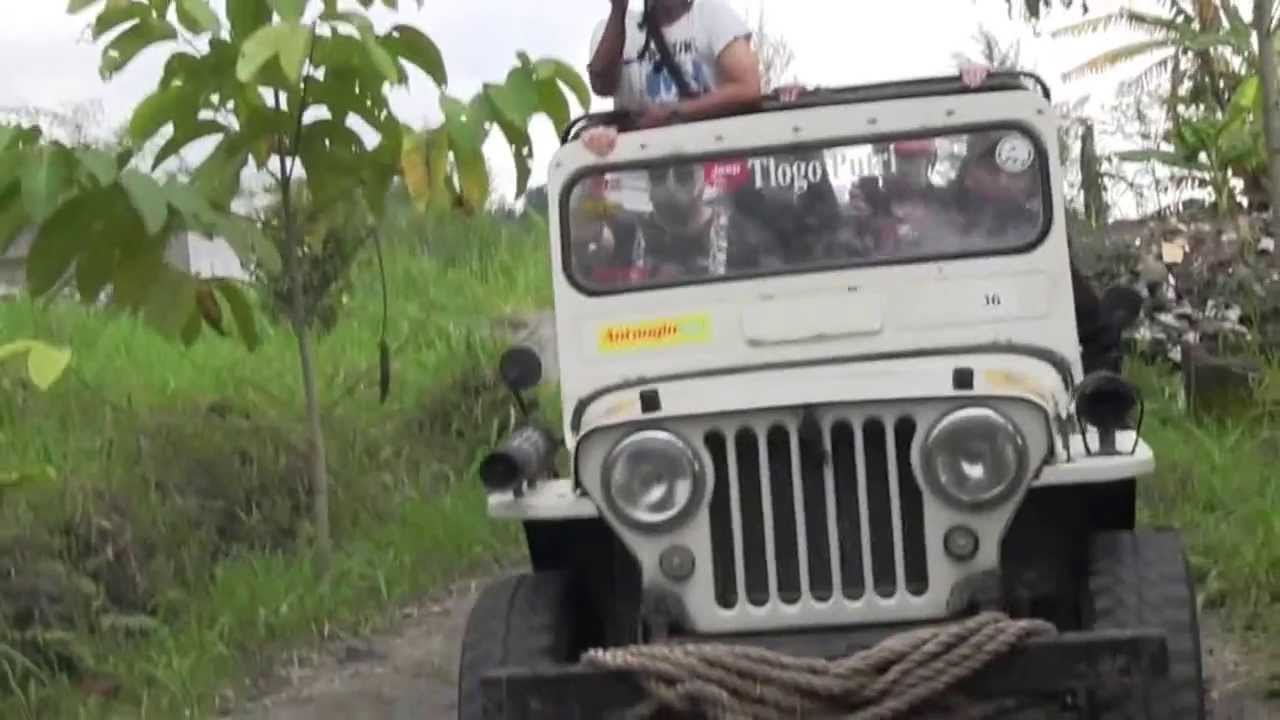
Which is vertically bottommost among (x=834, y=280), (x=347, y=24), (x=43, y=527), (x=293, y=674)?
(x=293, y=674)

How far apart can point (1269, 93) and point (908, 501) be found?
2.62m

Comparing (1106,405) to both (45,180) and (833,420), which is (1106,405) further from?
(45,180)

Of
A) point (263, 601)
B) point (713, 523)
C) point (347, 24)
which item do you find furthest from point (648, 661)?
point (263, 601)

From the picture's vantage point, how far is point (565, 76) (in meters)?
6.06

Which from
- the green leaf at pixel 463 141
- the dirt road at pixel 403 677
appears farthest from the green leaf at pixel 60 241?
the dirt road at pixel 403 677

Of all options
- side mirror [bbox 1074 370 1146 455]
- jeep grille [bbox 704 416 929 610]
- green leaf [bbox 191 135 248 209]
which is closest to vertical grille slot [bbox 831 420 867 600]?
jeep grille [bbox 704 416 929 610]

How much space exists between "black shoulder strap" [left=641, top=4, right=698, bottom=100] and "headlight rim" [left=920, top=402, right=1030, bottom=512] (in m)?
1.55

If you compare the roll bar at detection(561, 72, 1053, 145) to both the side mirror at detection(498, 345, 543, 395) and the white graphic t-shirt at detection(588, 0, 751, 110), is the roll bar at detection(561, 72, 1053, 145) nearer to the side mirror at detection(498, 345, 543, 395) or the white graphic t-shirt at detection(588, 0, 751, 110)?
the white graphic t-shirt at detection(588, 0, 751, 110)

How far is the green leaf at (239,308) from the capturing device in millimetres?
6070

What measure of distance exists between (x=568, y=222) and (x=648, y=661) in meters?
1.52

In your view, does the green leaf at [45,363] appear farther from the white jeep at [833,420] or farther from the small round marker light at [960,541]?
the small round marker light at [960,541]

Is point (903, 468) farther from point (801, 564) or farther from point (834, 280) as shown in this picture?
point (834, 280)

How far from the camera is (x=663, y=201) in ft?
16.9

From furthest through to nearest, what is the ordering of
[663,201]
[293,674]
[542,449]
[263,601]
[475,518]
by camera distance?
[475,518]
[263,601]
[293,674]
[663,201]
[542,449]
